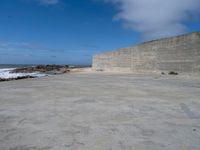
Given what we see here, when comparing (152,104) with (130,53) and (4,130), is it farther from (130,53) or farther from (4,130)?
(130,53)

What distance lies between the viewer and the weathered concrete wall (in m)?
10.8

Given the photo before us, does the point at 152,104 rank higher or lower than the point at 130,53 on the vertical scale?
lower

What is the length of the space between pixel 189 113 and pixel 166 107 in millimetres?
473

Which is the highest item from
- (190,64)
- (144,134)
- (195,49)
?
(195,49)

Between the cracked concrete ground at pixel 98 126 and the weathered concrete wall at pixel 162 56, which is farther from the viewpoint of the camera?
the weathered concrete wall at pixel 162 56

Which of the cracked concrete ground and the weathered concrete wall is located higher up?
the weathered concrete wall

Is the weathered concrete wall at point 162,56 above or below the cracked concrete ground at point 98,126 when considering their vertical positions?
above

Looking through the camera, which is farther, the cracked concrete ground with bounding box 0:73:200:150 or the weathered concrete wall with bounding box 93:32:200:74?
the weathered concrete wall with bounding box 93:32:200:74

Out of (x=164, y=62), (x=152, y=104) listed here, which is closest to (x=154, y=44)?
(x=164, y=62)

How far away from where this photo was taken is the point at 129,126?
2.57 m

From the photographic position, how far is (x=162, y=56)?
43.5 ft

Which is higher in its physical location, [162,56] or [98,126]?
[162,56]

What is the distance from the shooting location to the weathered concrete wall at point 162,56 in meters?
10.8

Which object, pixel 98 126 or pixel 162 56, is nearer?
pixel 98 126
